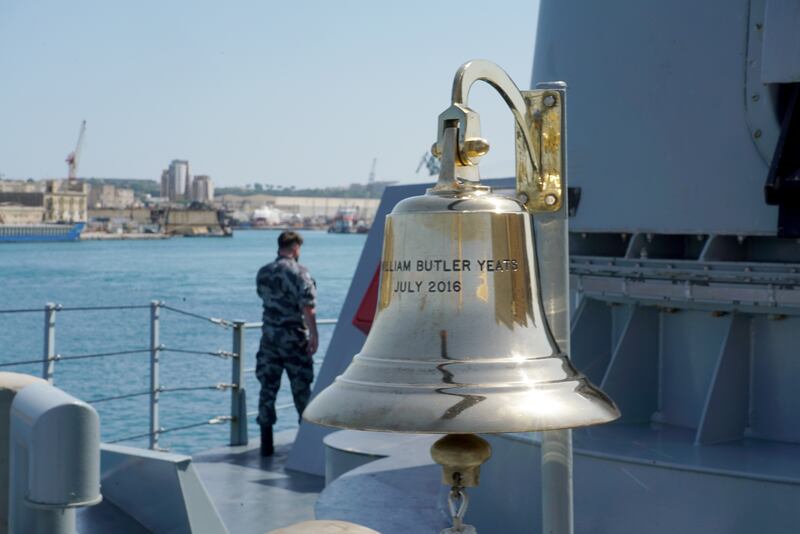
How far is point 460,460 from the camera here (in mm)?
Result: 1979

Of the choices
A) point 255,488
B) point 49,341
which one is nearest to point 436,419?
point 255,488

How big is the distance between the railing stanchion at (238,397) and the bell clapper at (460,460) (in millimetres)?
A: 6868

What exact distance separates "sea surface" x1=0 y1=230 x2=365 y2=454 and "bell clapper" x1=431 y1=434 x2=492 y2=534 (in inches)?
233

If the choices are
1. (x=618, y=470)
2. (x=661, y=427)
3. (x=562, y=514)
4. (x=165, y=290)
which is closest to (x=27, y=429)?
(x=562, y=514)

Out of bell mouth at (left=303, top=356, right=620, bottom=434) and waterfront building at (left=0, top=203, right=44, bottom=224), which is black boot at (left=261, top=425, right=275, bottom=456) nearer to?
bell mouth at (left=303, top=356, right=620, bottom=434)

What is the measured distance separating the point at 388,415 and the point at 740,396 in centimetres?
272

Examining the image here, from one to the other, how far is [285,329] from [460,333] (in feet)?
21.1

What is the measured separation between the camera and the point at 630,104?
4.57m

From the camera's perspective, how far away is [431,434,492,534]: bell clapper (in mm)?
1978

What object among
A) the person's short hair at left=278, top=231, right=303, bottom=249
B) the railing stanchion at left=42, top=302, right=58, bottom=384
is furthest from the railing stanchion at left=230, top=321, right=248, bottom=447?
the railing stanchion at left=42, top=302, right=58, bottom=384

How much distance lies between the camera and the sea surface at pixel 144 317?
18531mm

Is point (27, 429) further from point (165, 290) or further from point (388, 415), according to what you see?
point (165, 290)

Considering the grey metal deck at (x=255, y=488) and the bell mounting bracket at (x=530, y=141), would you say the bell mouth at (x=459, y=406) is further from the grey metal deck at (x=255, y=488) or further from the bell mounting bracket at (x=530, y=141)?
the grey metal deck at (x=255, y=488)

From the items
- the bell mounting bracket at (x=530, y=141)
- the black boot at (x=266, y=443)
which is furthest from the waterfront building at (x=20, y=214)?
the bell mounting bracket at (x=530, y=141)
